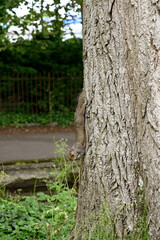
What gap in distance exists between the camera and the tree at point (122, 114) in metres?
2.49

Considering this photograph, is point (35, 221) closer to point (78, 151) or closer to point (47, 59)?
Result: point (78, 151)

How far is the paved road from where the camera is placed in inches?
316

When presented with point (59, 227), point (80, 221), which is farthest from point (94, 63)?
point (59, 227)

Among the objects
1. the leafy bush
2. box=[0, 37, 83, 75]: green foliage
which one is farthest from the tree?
box=[0, 37, 83, 75]: green foliage

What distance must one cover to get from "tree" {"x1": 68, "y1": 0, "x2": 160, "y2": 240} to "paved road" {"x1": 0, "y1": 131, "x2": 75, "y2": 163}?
4.98 m

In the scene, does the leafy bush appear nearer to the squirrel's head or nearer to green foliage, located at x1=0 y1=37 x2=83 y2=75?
the squirrel's head

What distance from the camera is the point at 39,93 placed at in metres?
12.6

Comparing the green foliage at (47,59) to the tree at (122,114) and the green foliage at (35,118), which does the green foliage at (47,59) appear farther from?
the tree at (122,114)

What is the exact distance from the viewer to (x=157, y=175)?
2463mm

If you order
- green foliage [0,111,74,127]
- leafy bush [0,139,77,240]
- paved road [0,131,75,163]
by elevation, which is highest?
green foliage [0,111,74,127]

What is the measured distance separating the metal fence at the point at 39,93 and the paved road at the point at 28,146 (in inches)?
70.9

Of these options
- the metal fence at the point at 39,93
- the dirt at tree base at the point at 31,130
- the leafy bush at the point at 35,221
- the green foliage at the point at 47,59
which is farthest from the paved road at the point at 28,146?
the leafy bush at the point at 35,221

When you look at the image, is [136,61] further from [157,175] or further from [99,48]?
[157,175]

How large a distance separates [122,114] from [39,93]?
33.4 ft
